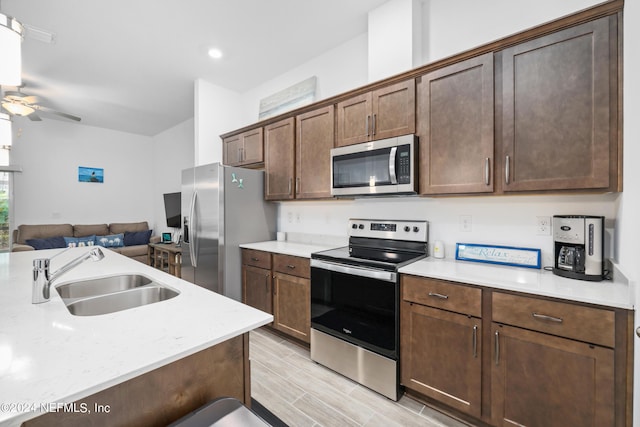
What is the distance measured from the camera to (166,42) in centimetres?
290

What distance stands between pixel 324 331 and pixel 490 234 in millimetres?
1454

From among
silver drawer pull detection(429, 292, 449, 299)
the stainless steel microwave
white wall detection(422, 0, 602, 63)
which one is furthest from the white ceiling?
silver drawer pull detection(429, 292, 449, 299)

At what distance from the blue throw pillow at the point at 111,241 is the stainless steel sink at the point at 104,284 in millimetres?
4745

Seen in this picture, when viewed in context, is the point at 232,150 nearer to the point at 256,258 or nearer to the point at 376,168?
the point at 256,258

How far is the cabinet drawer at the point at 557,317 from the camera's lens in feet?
4.07

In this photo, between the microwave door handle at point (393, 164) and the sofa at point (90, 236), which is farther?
the sofa at point (90, 236)

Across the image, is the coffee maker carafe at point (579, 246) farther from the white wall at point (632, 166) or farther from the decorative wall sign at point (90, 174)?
the decorative wall sign at point (90, 174)

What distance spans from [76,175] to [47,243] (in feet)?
4.90

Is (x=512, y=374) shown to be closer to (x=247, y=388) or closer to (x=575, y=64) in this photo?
(x=247, y=388)

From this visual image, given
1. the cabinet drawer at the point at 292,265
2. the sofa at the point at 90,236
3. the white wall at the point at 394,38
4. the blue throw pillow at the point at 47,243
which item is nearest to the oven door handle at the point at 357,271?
the cabinet drawer at the point at 292,265

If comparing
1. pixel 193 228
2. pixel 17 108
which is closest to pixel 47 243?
pixel 17 108

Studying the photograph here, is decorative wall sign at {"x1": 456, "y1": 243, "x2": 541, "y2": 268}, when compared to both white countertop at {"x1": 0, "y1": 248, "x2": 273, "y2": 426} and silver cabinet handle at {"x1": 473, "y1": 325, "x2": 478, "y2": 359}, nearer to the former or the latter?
silver cabinet handle at {"x1": 473, "y1": 325, "x2": 478, "y2": 359}

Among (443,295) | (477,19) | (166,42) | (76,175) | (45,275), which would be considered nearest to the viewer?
(45,275)

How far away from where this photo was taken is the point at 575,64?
4.99 feet
